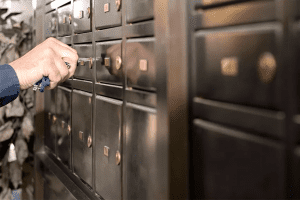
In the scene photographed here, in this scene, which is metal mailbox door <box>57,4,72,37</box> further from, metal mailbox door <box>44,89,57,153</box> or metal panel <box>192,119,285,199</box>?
metal panel <box>192,119,285,199</box>

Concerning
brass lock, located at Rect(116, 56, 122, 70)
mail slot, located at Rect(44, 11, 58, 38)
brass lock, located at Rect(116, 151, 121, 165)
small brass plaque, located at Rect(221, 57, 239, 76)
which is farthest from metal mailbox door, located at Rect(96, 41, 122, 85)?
mail slot, located at Rect(44, 11, 58, 38)

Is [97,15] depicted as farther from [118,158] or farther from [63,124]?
[63,124]

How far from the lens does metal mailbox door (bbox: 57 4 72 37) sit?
1745mm

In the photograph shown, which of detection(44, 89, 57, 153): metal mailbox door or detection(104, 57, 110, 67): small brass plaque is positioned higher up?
detection(104, 57, 110, 67): small brass plaque

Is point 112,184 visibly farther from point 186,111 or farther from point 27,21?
point 27,21

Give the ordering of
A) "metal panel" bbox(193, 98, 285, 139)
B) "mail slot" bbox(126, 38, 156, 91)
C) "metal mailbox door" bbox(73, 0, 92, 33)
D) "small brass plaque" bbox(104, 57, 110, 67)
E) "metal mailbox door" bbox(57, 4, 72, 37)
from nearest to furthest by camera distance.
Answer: "metal panel" bbox(193, 98, 285, 139) < "mail slot" bbox(126, 38, 156, 91) < "small brass plaque" bbox(104, 57, 110, 67) < "metal mailbox door" bbox(73, 0, 92, 33) < "metal mailbox door" bbox(57, 4, 72, 37)

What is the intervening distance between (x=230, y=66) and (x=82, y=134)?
1055 mm

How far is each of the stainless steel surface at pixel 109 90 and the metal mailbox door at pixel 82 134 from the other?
0.11 m

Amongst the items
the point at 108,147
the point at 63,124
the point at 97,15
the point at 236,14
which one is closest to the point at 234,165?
the point at 236,14

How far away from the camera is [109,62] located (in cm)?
129

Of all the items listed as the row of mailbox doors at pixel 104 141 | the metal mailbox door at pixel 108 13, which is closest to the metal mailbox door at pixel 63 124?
the row of mailbox doors at pixel 104 141

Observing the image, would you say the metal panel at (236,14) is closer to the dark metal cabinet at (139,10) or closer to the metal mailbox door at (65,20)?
the dark metal cabinet at (139,10)

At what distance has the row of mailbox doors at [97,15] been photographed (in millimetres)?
1048

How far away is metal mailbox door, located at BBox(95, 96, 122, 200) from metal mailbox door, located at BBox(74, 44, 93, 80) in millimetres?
165
